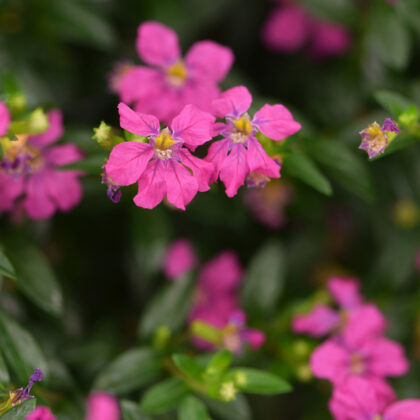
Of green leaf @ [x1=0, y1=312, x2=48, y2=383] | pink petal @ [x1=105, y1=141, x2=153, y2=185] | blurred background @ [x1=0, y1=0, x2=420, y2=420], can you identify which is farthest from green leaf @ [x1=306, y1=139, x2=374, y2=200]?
green leaf @ [x1=0, y1=312, x2=48, y2=383]

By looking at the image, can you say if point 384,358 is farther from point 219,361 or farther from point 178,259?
point 178,259

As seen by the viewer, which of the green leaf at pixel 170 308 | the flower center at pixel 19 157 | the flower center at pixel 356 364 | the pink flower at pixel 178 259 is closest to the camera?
the flower center at pixel 19 157

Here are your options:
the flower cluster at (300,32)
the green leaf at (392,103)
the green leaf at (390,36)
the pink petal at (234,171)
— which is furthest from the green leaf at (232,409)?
the flower cluster at (300,32)

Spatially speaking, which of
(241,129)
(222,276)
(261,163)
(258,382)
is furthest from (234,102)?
(222,276)

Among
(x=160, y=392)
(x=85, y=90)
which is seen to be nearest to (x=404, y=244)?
(x=160, y=392)

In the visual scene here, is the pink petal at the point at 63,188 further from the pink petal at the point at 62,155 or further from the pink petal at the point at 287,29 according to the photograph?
the pink petal at the point at 287,29

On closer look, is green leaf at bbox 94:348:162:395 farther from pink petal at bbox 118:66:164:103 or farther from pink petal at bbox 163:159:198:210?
pink petal at bbox 118:66:164:103
